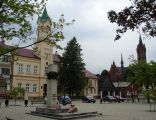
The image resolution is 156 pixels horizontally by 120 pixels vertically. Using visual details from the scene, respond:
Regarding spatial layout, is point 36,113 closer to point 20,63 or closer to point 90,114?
point 90,114

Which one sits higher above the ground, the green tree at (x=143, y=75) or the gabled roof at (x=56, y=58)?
the gabled roof at (x=56, y=58)

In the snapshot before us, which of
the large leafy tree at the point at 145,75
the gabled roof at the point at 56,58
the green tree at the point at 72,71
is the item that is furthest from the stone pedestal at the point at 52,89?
the gabled roof at the point at 56,58

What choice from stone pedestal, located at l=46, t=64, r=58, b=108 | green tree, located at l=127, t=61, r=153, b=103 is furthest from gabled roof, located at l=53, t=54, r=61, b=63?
stone pedestal, located at l=46, t=64, r=58, b=108

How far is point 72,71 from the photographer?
255 feet

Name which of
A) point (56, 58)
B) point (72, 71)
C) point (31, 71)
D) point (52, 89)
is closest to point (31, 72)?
point (31, 71)

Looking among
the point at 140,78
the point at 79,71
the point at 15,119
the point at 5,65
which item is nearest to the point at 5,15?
the point at 15,119

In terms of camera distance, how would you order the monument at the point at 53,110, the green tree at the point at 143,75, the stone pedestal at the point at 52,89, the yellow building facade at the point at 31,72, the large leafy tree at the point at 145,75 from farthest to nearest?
the yellow building facade at the point at 31,72 → the green tree at the point at 143,75 → the large leafy tree at the point at 145,75 → the stone pedestal at the point at 52,89 → the monument at the point at 53,110

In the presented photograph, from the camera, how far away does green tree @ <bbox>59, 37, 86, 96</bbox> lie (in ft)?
253

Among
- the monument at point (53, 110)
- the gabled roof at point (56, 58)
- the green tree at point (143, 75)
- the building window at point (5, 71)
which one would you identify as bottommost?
the monument at point (53, 110)

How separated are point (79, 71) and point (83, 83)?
3168 mm

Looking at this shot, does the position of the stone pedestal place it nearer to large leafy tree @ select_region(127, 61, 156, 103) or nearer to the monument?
the monument

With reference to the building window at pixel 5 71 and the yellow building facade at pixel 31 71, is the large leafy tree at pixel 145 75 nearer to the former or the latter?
the yellow building facade at pixel 31 71

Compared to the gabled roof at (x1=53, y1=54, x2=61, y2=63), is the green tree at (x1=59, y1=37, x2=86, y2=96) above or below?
below

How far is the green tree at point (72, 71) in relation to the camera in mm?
77250
